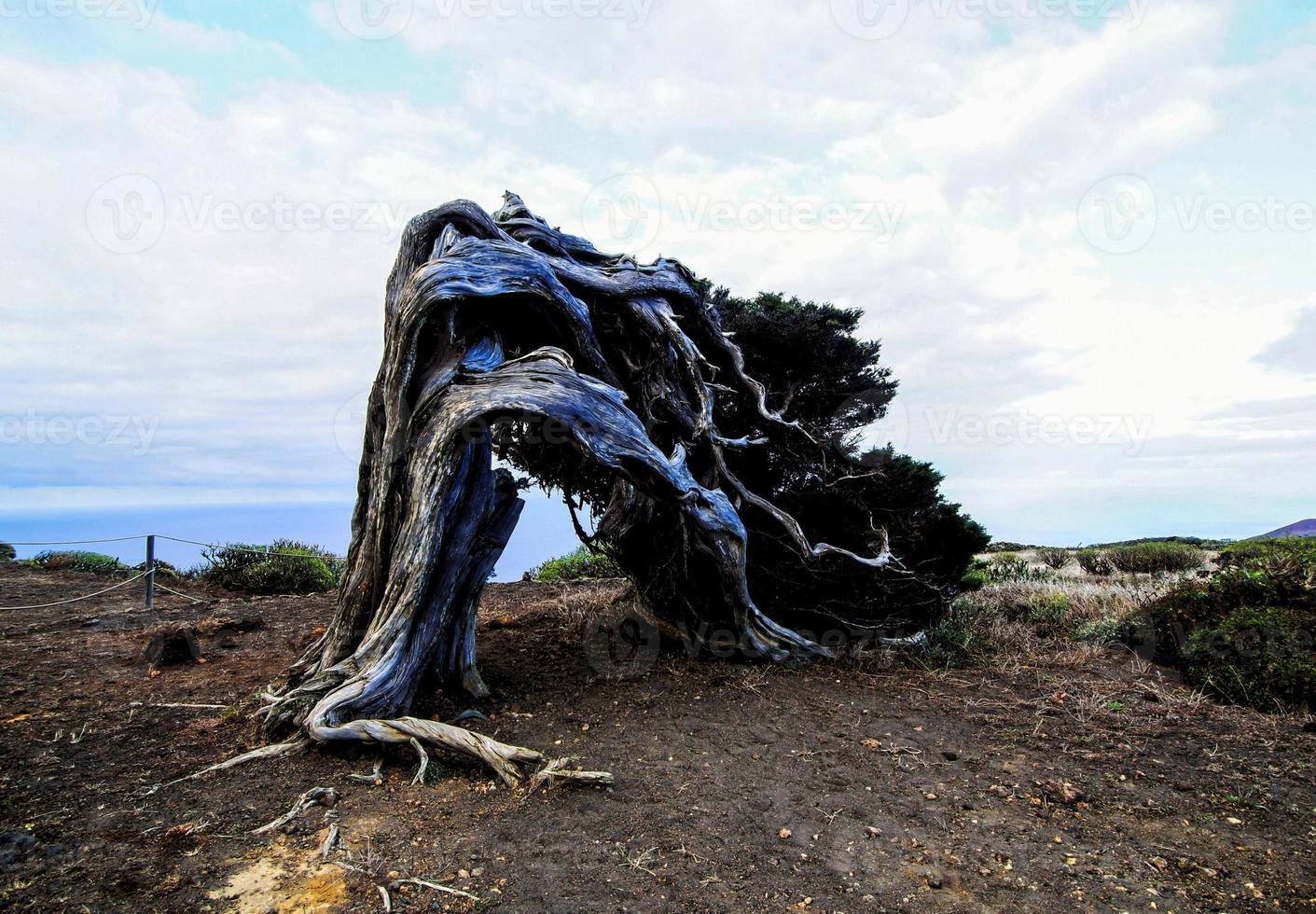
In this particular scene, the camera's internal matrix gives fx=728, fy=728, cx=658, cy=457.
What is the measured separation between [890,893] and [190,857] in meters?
3.37

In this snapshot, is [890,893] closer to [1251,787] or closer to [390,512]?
[1251,787]

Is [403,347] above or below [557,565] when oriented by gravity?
above

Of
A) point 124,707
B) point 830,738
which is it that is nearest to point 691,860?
point 830,738

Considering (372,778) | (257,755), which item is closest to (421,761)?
(372,778)

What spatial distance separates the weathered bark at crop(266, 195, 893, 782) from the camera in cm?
533

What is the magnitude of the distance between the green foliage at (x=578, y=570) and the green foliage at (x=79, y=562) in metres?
8.25

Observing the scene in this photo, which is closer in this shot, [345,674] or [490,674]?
[345,674]

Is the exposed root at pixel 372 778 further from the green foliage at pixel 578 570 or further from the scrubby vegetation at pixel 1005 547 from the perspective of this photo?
the scrubby vegetation at pixel 1005 547

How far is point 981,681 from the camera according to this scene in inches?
256

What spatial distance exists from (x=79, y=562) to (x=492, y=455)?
1321 cm

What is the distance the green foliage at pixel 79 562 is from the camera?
14.2 m

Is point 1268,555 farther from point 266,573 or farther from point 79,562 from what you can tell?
point 79,562

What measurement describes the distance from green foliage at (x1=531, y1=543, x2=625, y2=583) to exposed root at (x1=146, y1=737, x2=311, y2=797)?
780 centimetres

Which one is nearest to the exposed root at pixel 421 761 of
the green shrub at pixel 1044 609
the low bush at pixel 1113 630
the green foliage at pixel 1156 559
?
the low bush at pixel 1113 630
